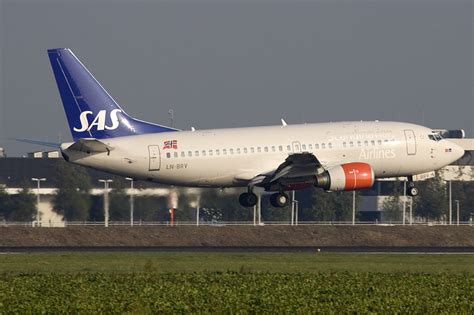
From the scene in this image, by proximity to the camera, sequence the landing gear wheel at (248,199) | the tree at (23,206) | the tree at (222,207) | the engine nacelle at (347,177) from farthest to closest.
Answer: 1. the tree at (23,206)
2. the tree at (222,207)
3. the landing gear wheel at (248,199)
4. the engine nacelle at (347,177)

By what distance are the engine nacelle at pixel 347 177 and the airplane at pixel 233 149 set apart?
0.06 meters

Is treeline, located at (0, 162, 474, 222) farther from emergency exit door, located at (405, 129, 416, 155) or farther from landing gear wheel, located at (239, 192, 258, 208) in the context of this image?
emergency exit door, located at (405, 129, 416, 155)

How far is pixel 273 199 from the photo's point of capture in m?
74.4

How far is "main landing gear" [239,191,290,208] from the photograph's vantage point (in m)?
73.9

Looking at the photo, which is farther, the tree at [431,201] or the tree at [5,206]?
the tree at [431,201]

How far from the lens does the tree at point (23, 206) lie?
289 feet

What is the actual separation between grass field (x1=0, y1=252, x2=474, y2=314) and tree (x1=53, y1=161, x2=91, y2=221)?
2092 cm

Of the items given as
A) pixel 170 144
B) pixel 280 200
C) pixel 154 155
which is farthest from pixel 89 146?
pixel 280 200

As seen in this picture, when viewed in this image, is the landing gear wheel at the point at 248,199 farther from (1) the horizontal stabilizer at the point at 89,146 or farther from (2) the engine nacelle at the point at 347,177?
(1) the horizontal stabilizer at the point at 89,146

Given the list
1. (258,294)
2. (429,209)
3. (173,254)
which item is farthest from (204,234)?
(258,294)

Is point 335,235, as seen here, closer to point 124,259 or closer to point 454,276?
point 124,259

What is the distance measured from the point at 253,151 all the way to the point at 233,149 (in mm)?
1248

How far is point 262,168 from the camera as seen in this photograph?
72.3m

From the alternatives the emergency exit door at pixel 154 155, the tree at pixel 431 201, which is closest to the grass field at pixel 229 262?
the emergency exit door at pixel 154 155
